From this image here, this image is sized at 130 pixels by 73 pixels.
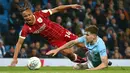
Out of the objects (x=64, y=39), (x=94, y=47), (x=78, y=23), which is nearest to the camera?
(x=94, y=47)

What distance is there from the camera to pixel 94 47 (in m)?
11.6

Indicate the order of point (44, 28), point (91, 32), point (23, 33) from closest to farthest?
point (91, 32) → point (23, 33) → point (44, 28)

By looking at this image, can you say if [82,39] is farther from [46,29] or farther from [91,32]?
[46,29]

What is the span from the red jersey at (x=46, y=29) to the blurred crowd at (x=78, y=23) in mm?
4875

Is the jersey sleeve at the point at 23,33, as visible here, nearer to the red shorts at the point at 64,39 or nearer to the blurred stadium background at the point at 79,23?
the red shorts at the point at 64,39

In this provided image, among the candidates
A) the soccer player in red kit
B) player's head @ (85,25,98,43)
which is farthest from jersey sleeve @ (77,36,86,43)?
the soccer player in red kit

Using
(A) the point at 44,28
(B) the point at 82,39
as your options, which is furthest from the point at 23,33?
(B) the point at 82,39

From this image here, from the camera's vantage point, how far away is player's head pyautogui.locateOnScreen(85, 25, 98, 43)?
11305mm

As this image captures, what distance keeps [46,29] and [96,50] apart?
7.80ft

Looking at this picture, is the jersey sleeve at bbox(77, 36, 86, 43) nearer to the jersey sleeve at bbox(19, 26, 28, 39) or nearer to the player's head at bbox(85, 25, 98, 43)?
the player's head at bbox(85, 25, 98, 43)

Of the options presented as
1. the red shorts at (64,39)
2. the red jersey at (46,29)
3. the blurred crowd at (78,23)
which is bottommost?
the blurred crowd at (78,23)

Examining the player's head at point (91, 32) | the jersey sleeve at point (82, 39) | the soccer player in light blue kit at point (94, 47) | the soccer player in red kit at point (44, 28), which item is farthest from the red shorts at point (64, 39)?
the player's head at point (91, 32)

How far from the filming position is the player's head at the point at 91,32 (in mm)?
11305

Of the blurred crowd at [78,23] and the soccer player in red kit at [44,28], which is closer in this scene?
the soccer player in red kit at [44,28]
